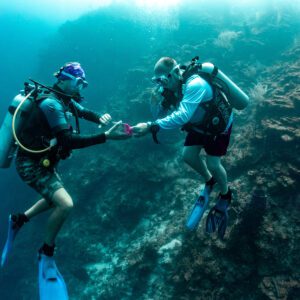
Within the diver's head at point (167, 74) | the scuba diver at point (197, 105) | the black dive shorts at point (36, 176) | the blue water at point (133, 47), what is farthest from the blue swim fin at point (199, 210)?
the blue water at point (133, 47)

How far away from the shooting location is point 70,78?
14.0ft

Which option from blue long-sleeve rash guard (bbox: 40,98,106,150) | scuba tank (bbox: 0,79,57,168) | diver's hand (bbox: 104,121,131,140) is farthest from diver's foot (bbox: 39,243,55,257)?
diver's hand (bbox: 104,121,131,140)

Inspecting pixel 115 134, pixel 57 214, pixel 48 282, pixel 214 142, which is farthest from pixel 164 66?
pixel 48 282

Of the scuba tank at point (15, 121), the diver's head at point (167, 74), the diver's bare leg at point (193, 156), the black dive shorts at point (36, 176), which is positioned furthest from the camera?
the diver's bare leg at point (193, 156)

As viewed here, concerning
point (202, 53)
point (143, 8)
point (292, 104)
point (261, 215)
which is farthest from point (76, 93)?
point (143, 8)

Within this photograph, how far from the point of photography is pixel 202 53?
1532 centimetres

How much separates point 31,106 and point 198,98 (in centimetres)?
234

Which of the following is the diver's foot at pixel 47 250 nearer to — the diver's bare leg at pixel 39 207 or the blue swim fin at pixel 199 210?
the diver's bare leg at pixel 39 207

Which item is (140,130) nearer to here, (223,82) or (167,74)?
(167,74)

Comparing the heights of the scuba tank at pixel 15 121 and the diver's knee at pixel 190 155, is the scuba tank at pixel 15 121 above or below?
above

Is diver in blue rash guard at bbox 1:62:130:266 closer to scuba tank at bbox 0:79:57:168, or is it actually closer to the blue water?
scuba tank at bbox 0:79:57:168

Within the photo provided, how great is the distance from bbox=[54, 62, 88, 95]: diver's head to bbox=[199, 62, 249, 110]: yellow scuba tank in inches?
75.9

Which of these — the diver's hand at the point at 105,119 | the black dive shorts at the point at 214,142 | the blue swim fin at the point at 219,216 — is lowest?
the blue swim fin at the point at 219,216

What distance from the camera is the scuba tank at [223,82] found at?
4199mm
